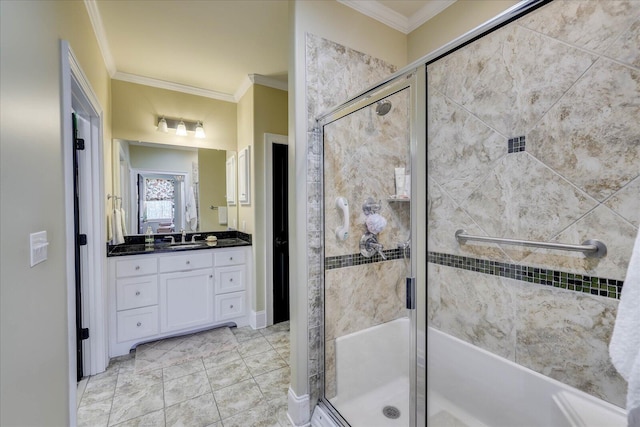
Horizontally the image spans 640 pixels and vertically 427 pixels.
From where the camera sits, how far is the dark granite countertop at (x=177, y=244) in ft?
8.32

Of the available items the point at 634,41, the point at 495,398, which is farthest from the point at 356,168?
the point at 495,398

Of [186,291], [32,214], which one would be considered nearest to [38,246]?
[32,214]

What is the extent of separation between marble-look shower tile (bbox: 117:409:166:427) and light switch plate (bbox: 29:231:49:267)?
1.24m

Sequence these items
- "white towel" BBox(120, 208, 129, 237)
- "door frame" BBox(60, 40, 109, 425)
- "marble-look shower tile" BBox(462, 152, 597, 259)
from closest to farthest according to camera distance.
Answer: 1. "marble-look shower tile" BBox(462, 152, 597, 259)
2. "door frame" BBox(60, 40, 109, 425)
3. "white towel" BBox(120, 208, 129, 237)

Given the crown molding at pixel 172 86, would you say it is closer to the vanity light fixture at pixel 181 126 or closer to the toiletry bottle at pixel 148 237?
the vanity light fixture at pixel 181 126

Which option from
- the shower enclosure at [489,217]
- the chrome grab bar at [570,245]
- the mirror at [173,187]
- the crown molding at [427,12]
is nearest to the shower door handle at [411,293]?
the shower enclosure at [489,217]

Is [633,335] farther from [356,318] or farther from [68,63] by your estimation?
[68,63]

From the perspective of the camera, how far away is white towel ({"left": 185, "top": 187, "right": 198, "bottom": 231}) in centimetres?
314

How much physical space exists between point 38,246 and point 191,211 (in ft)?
7.26

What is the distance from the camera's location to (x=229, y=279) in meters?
2.91

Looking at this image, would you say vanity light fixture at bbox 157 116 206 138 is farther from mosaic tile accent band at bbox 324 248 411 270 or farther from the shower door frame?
the shower door frame

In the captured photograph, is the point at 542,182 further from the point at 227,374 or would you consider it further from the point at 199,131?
the point at 199,131

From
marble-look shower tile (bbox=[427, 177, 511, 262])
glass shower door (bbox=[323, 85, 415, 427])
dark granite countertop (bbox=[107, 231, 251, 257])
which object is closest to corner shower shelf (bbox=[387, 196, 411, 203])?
glass shower door (bbox=[323, 85, 415, 427])

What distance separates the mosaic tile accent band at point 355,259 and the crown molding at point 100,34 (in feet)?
7.44
